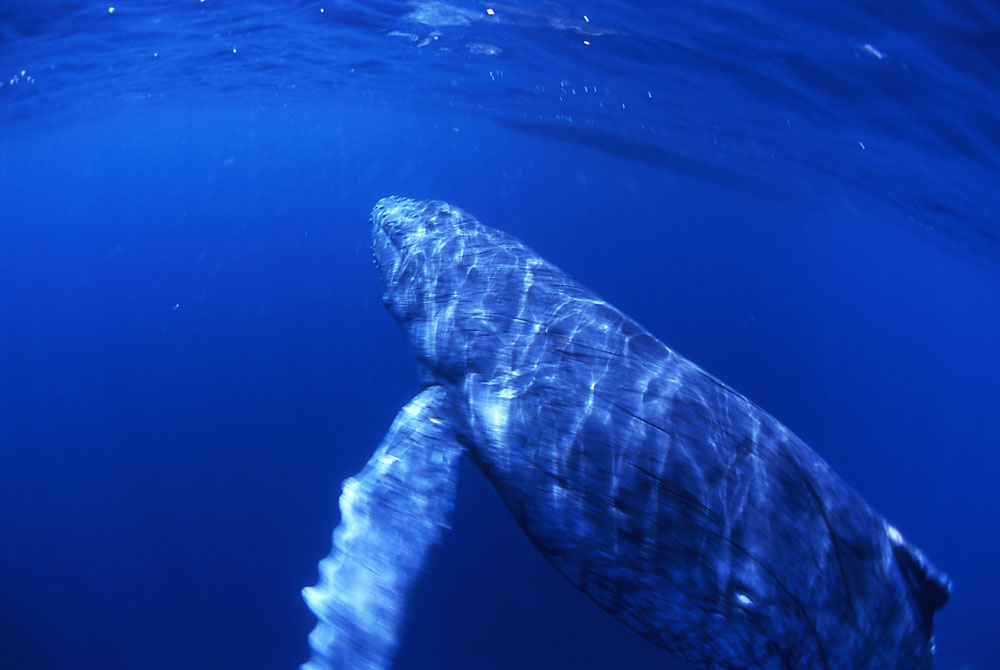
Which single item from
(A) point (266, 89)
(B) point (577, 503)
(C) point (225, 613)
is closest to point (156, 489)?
(C) point (225, 613)

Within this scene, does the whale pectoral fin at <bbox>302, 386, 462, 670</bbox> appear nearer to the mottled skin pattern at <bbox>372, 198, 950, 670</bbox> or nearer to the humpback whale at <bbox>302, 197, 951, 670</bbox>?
the humpback whale at <bbox>302, 197, 951, 670</bbox>

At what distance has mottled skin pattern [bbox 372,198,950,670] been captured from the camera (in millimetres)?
3508

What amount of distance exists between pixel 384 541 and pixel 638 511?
200 centimetres

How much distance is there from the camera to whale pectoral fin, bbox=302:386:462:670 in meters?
3.81

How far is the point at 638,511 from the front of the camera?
3.70 m

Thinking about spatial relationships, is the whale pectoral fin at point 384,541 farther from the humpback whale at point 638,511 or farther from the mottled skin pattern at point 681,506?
the mottled skin pattern at point 681,506

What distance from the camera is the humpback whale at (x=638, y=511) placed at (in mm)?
3525

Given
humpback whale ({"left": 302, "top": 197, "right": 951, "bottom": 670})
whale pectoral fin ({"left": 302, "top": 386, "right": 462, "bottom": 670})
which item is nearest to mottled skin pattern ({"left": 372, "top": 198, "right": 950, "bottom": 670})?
humpback whale ({"left": 302, "top": 197, "right": 951, "bottom": 670})

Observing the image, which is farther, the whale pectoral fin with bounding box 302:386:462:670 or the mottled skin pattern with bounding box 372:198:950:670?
the whale pectoral fin with bounding box 302:386:462:670

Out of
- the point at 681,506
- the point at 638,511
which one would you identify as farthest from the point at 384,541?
the point at 681,506

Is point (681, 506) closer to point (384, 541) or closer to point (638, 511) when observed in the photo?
point (638, 511)

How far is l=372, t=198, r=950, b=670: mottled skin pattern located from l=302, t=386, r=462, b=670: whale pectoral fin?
34cm

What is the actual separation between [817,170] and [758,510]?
996 inches

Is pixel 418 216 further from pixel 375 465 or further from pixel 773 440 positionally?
pixel 773 440
